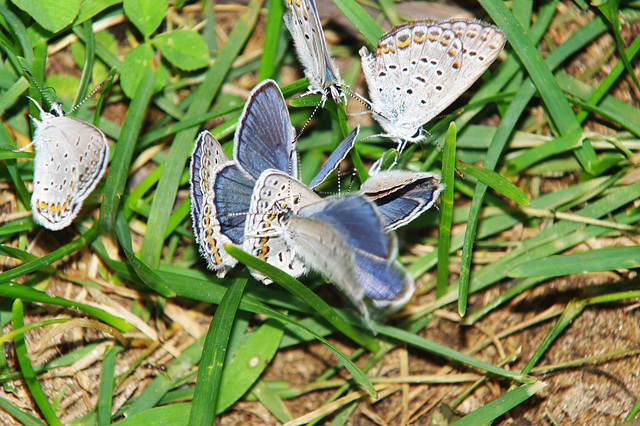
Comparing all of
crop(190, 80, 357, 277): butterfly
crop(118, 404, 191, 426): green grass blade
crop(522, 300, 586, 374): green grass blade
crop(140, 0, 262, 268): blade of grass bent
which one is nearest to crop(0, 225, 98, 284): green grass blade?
crop(140, 0, 262, 268): blade of grass bent

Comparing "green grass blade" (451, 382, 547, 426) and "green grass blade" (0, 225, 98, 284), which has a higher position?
"green grass blade" (0, 225, 98, 284)

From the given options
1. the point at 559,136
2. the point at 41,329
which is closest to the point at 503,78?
the point at 559,136

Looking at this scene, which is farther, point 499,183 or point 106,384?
point 106,384

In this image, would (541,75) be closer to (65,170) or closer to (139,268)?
(139,268)

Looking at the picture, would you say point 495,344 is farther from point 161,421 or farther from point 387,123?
point 161,421

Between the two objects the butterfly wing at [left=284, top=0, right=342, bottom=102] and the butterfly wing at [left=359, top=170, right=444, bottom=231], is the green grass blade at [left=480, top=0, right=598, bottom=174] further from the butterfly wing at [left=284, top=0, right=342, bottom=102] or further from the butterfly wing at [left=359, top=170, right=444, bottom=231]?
the butterfly wing at [left=359, top=170, right=444, bottom=231]

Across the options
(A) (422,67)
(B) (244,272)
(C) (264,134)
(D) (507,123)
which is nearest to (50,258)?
(B) (244,272)
